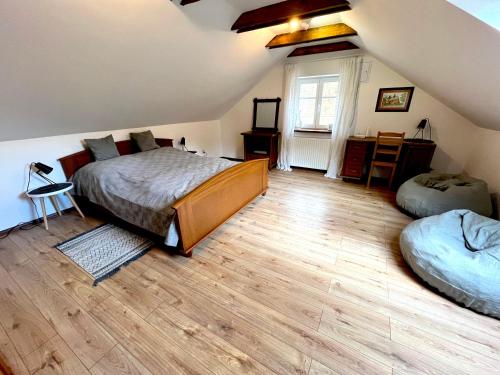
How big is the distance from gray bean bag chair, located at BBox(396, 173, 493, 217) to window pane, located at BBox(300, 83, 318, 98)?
8.05ft

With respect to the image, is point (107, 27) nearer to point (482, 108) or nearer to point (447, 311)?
point (447, 311)

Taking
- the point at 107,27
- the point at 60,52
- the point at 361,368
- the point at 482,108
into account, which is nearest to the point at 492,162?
the point at 482,108

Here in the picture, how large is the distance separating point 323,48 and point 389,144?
2063 millimetres

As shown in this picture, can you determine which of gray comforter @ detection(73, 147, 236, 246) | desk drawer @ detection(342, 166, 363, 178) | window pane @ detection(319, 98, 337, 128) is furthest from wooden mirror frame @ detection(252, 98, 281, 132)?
gray comforter @ detection(73, 147, 236, 246)

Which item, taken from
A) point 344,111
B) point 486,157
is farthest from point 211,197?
point 486,157

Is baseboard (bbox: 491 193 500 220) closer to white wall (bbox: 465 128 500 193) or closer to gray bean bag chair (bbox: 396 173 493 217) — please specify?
white wall (bbox: 465 128 500 193)

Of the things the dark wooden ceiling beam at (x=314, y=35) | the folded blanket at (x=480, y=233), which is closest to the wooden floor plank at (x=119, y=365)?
the folded blanket at (x=480, y=233)

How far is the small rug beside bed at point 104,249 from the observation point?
1.87 m

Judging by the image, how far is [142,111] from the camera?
127 inches

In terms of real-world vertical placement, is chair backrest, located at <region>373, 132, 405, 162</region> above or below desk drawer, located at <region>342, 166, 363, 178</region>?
above

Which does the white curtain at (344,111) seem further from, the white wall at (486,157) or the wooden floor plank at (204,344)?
the wooden floor plank at (204,344)

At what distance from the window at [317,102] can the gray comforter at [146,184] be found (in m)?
2.39

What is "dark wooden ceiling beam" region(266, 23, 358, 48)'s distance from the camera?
2922 mm

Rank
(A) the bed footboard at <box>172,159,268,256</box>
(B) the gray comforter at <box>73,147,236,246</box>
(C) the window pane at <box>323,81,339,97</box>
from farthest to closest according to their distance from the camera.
A: 1. (C) the window pane at <box>323,81,339,97</box>
2. (B) the gray comforter at <box>73,147,236,246</box>
3. (A) the bed footboard at <box>172,159,268,256</box>
